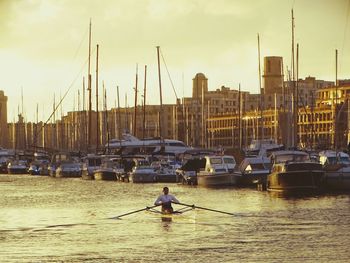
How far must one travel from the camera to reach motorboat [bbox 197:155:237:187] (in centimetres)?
9894

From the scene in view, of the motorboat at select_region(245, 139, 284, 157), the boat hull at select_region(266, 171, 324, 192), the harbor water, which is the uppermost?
the motorboat at select_region(245, 139, 284, 157)

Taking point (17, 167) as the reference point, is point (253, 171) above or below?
above

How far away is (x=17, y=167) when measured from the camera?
18262 centimetres

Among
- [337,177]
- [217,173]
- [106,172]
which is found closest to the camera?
[337,177]

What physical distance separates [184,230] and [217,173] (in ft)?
144

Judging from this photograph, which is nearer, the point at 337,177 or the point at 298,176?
the point at 298,176

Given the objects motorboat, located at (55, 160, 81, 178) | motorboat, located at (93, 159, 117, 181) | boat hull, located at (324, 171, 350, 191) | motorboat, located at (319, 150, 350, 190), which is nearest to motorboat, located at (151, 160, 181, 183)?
motorboat, located at (93, 159, 117, 181)

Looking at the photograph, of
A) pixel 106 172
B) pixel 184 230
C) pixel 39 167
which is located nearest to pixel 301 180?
pixel 184 230

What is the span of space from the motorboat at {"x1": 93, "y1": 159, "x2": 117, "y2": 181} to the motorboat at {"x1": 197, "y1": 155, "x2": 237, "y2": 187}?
29.2 m

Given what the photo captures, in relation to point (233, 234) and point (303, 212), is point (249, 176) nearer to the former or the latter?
point (303, 212)

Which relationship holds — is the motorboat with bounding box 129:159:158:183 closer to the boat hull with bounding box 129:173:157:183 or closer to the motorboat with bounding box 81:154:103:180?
the boat hull with bounding box 129:173:157:183

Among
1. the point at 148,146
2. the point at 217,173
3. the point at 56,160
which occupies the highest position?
the point at 148,146

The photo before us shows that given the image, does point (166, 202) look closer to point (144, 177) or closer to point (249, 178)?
point (249, 178)

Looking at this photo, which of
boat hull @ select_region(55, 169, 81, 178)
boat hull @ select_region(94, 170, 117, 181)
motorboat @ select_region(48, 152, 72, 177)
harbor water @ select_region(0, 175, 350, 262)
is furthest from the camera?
motorboat @ select_region(48, 152, 72, 177)
